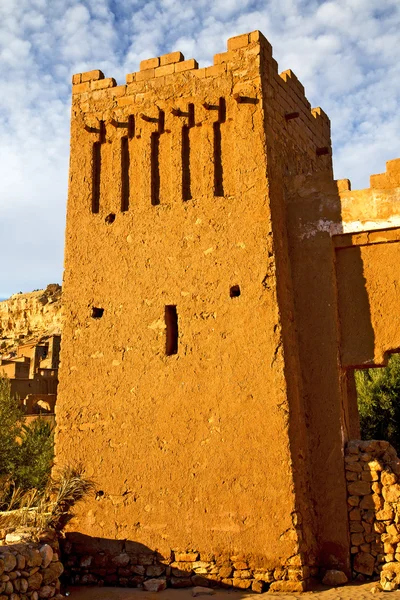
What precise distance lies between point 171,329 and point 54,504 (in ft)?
9.60

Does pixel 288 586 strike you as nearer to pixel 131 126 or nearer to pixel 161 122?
pixel 161 122

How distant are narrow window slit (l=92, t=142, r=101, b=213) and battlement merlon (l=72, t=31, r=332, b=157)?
0.54 m

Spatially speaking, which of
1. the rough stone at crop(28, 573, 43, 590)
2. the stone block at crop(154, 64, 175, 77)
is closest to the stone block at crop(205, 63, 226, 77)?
the stone block at crop(154, 64, 175, 77)

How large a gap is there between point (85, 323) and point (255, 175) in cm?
339

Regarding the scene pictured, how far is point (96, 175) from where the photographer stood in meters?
10.2

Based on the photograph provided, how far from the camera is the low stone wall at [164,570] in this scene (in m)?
7.53

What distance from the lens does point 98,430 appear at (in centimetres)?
892

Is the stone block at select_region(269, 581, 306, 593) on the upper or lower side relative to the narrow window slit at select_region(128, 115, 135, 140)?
lower

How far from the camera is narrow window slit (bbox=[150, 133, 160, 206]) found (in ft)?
31.6

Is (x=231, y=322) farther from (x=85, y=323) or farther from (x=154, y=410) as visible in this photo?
(x=85, y=323)

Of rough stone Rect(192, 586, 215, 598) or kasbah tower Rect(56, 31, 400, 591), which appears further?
kasbah tower Rect(56, 31, 400, 591)

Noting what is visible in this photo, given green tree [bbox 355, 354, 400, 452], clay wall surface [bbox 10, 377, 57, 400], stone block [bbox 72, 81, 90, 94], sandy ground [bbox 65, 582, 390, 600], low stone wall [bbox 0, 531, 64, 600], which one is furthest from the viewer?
clay wall surface [bbox 10, 377, 57, 400]

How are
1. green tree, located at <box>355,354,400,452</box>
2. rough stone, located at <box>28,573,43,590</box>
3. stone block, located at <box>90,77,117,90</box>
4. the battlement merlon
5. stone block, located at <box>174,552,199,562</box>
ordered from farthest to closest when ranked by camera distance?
green tree, located at <box>355,354,400,452</box> < stone block, located at <box>90,77,117,90</box> < the battlement merlon < stone block, located at <box>174,552,199,562</box> < rough stone, located at <box>28,573,43,590</box>

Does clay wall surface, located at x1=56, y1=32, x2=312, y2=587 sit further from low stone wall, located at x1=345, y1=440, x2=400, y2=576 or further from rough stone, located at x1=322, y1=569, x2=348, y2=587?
low stone wall, located at x1=345, y1=440, x2=400, y2=576
